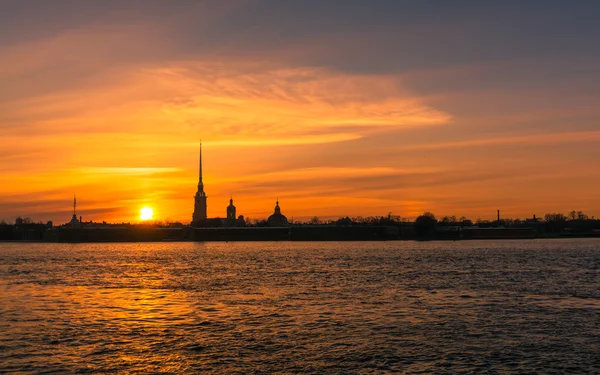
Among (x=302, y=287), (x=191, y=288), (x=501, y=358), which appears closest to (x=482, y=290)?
(x=302, y=287)

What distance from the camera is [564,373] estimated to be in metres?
25.8

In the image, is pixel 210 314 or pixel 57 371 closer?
pixel 57 371

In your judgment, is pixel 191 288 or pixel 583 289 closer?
pixel 583 289

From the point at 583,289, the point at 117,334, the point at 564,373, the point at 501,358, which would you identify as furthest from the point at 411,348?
the point at 583,289

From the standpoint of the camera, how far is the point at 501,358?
28.5 meters

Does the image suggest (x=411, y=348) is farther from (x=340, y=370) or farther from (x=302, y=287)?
(x=302, y=287)

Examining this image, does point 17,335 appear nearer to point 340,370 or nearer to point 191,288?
point 340,370

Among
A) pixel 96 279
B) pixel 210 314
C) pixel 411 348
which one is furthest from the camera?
pixel 96 279

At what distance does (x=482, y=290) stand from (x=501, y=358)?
29286 mm

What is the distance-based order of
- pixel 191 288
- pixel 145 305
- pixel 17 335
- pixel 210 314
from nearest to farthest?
pixel 17 335 → pixel 210 314 → pixel 145 305 → pixel 191 288

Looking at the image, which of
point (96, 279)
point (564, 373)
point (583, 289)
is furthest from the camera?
point (96, 279)

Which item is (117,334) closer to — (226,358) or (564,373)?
(226,358)

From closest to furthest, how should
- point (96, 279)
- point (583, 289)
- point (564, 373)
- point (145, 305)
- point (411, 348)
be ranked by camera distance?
point (564, 373) < point (411, 348) < point (145, 305) < point (583, 289) < point (96, 279)

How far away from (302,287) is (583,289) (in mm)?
23428
